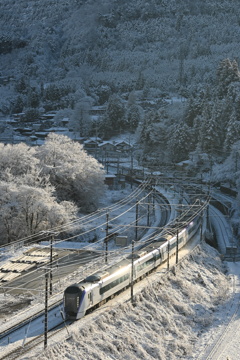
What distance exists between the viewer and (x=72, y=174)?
2242 inches

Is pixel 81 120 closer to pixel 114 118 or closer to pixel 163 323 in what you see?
pixel 114 118

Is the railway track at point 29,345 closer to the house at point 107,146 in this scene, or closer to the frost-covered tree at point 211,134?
the frost-covered tree at point 211,134

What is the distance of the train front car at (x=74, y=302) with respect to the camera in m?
26.9

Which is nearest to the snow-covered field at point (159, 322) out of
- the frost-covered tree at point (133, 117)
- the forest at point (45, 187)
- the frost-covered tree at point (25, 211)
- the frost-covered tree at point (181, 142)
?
the frost-covered tree at point (25, 211)

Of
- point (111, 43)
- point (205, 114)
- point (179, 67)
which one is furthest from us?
point (111, 43)

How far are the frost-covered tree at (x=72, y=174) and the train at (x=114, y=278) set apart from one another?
1746 cm

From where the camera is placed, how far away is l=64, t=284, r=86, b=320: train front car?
26.9m

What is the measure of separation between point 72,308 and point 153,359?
4904 mm

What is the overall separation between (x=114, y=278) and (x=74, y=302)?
4374mm

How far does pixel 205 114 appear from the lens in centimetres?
7788

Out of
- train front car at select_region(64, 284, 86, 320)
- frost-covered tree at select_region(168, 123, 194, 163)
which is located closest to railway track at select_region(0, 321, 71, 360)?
train front car at select_region(64, 284, 86, 320)

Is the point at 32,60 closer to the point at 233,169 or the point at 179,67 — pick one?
the point at 179,67

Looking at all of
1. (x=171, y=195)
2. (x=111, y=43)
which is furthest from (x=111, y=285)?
(x=111, y=43)

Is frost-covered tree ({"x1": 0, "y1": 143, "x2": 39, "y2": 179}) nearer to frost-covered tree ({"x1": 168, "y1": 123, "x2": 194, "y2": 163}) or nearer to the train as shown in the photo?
the train
